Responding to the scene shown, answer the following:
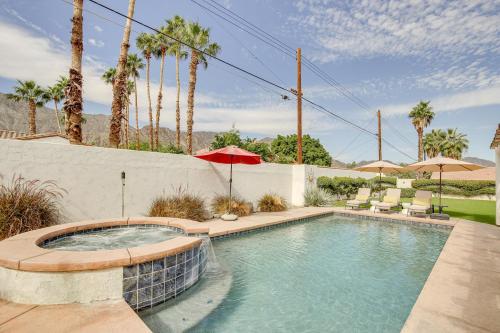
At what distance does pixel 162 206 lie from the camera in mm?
7879

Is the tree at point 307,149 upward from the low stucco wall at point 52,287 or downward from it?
upward

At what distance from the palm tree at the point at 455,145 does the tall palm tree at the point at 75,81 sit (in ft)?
152

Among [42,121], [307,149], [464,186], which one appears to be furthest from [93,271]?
[42,121]

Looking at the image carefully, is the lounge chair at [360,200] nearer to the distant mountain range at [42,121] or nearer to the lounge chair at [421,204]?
the lounge chair at [421,204]

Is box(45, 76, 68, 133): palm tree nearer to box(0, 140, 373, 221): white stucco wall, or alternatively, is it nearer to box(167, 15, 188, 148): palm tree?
box(167, 15, 188, 148): palm tree

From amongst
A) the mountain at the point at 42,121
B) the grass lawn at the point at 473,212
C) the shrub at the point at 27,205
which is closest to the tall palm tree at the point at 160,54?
the grass lawn at the point at 473,212

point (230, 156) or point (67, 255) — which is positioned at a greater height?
point (230, 156)

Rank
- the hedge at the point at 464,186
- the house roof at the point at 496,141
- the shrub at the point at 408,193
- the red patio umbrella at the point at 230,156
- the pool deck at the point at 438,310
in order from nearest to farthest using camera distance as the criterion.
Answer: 1. the pool deck at the point at 438,310
2. the house roof at the point at 496,141
3. the red patio umbrella at the point at 230,156
4. the hedge at the point at 464,186
5. the shrub at the point at 408,193

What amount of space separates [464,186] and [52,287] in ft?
94.8

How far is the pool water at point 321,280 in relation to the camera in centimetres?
328

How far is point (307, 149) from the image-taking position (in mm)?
38469

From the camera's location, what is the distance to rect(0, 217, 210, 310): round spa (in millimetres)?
2721

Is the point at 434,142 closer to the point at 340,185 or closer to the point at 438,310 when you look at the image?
the point at 340,185

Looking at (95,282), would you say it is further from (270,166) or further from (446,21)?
(446,21)
